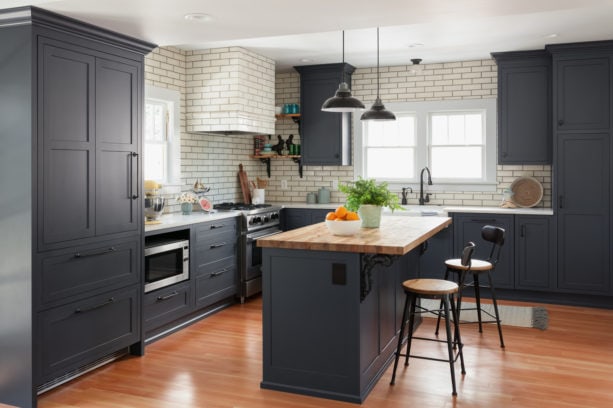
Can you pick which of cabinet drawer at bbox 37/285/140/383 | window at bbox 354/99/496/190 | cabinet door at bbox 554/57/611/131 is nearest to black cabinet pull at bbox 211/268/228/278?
cabinet drawer at bbox 37/285/140/383

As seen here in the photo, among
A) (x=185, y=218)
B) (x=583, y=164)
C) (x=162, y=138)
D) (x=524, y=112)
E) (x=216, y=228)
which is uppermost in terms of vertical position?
(x=524, y=112)

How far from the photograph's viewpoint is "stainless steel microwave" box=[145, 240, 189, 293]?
15.7ft

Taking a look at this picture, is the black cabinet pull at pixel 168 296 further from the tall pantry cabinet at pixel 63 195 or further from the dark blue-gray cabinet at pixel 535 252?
the dark blue-gray cabinet at pixel 535 252

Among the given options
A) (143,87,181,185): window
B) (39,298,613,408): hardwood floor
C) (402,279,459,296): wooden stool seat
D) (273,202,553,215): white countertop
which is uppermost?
(143,87,181,185): window

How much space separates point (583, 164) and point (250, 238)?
356cm

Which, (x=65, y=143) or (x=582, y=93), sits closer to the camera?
(x=65, y=143)

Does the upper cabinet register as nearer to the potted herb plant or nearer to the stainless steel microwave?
the potted herb plant

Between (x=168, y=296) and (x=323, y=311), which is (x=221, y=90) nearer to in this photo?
(x=168, y=296)

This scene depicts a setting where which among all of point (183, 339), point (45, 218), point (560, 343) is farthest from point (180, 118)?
point (560, 343)

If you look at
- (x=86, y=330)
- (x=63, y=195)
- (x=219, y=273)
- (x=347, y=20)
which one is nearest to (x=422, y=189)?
(x=219, y=273)

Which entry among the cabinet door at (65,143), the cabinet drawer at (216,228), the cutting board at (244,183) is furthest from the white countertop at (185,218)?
the cutting board at (244,183)

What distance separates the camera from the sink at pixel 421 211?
21.5 ft

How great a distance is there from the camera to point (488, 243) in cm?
652

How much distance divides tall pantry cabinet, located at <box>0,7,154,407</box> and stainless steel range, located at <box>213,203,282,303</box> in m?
1.89
